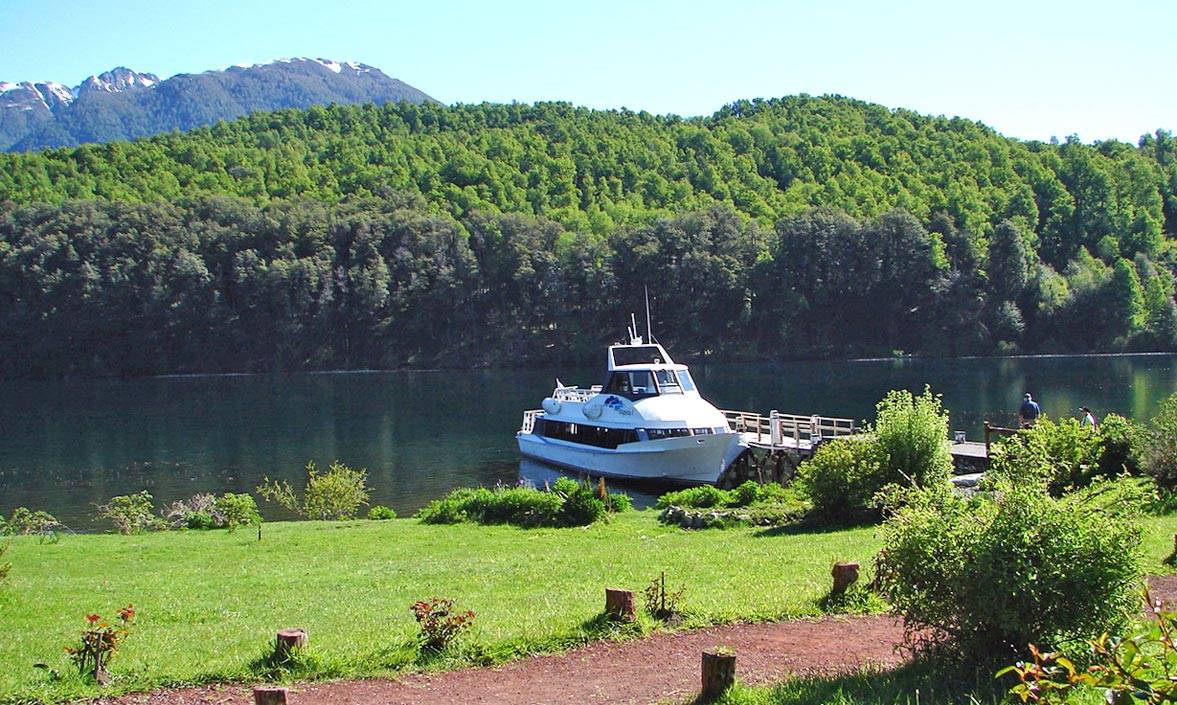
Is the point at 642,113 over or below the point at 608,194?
over

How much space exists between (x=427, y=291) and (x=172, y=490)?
2907 inches

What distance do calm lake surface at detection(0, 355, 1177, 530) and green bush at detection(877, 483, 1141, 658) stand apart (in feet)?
86.8

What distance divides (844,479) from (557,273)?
90.8 m

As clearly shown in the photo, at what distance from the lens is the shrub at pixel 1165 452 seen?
1733cm

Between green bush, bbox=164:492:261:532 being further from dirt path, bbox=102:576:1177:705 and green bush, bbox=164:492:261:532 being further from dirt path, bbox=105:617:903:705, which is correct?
dirt path, bbox=105:617:903:705

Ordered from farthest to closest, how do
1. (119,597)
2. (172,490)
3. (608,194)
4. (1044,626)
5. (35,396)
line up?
(608,194), (35,396), (172,490), (119,597), (1044,626)

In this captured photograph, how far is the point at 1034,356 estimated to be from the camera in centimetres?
9744

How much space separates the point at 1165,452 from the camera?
57.0 ft

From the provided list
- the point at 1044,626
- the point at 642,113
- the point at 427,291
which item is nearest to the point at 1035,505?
the point at 1044,626

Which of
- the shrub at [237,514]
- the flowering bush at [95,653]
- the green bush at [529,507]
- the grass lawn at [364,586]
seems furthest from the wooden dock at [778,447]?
the flowering bush at [95,653]

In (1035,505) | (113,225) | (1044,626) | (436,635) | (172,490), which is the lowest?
(172,490)

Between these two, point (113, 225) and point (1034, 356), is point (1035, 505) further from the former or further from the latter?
point (113, 225)

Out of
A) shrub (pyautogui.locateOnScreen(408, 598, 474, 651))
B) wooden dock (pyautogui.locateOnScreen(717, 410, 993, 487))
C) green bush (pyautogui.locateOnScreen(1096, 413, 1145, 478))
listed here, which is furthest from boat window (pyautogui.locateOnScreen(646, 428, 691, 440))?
shrub (pyautogui.locateOnScreen(408, 598, 474, 651))

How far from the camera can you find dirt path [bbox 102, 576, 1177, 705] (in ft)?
29.3
